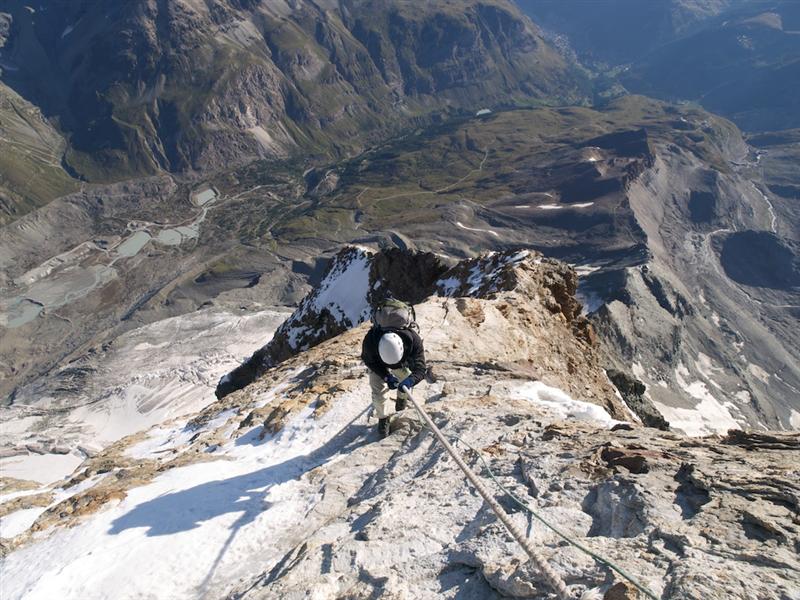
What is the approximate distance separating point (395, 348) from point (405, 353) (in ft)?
1.38

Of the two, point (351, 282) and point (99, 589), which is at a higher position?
point (99, 589)

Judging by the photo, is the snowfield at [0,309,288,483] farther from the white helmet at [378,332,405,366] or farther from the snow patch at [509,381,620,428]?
the white helmet at [378,332,405,366]

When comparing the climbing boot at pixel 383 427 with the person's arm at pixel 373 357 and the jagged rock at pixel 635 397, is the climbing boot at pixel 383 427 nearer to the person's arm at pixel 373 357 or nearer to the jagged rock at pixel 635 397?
the person's arm at pixel 373 357

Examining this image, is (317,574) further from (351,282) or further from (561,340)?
(351,282)

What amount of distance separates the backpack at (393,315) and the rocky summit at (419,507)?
9.19 ft

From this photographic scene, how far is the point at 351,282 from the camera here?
45.4m

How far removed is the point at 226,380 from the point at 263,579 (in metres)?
43.4

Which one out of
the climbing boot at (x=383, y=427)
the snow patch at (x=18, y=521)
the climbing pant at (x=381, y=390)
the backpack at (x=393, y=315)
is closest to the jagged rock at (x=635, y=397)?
the climbing boot at (x=383, y=427)

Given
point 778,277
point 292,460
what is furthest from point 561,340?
point 778,277

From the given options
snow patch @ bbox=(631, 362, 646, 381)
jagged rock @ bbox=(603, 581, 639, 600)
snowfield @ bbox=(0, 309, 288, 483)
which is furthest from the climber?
snow patch @ bbox=(631, 362, 646, 381)

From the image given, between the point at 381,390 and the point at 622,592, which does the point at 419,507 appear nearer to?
the point at 381,390

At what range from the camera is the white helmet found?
1021 cm

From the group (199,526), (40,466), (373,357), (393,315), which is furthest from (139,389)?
(393,315)

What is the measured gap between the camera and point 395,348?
10.2m
